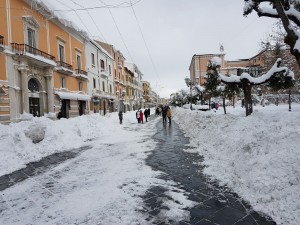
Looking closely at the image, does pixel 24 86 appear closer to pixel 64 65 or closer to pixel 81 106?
pixel 64 65

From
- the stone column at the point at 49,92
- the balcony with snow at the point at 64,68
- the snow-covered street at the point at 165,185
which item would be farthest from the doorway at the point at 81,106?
the snow-covered street at the point at 165,185

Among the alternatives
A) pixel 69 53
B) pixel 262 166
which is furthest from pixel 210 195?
pixel 69 53

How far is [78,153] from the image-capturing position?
9008mm

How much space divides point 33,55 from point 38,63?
1.56 meters

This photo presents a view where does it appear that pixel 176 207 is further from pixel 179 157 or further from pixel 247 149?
pixel 179 157

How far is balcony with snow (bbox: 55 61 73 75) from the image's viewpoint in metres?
21.7

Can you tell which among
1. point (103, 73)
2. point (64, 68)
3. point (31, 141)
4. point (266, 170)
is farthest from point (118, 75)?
point (266, 170)

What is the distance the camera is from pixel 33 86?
1923 centimetres

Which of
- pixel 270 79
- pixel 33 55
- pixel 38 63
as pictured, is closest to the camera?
pixel 270 79

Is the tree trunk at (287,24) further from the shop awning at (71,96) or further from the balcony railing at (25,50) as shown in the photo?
the shop awning at (71,96)

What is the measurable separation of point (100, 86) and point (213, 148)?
28.3 m

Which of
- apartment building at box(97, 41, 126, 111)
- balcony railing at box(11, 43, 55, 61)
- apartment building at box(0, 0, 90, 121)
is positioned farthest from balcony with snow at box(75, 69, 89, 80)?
apartment building at box(97, 41, 126, 111)

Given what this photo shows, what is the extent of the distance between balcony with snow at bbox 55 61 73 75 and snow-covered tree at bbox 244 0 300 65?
57.5 ft

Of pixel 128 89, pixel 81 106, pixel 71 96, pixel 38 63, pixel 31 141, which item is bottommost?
pixel 31 141
